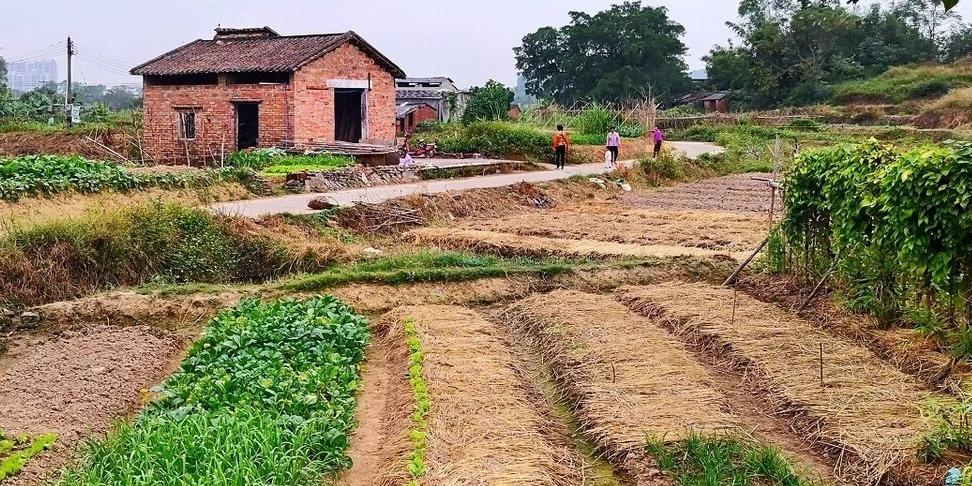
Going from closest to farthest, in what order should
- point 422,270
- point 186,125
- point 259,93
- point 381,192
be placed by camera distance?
point 422,270
point 381,192
point 259,93
point 186,125

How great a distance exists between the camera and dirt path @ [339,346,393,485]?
21.6 ft

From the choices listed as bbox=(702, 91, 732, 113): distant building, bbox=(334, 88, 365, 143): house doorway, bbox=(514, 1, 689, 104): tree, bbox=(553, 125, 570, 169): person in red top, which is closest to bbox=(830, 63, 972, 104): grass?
bbox=(702, 91, 732, 113): distant building

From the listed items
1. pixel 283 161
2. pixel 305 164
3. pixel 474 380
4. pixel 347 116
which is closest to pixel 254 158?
pixel 283 161

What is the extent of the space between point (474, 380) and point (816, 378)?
2957mm

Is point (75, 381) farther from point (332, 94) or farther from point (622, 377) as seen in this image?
point (332, 94)

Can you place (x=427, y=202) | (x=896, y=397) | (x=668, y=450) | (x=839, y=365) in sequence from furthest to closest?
1. (x=427, y=202)
2. (x=839, y=365)
3. (x=896, y=397)
4. (x=668, y=450)

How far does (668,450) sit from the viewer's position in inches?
253

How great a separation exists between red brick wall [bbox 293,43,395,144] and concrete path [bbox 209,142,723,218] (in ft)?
17.5

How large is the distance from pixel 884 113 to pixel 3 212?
42203 mm

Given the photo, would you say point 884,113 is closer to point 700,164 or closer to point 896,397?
point 700,164

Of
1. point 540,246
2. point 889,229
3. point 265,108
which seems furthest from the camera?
point 265,108

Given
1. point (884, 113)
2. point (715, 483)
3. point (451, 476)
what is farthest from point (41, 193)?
point (884, 113)

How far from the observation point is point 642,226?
16797 millimetres

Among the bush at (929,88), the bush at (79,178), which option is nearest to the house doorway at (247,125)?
the bush at (79,178)
